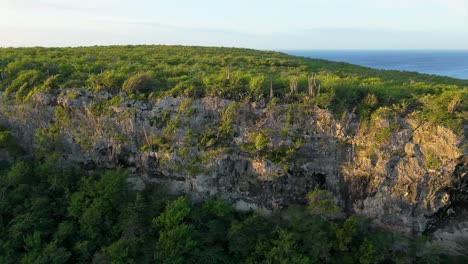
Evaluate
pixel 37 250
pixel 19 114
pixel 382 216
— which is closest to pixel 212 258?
pixel 37 250

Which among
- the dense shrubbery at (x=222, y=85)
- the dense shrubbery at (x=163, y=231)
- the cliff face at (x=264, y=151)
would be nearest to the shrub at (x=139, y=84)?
the dense shrubbery at (x=222, y=85)

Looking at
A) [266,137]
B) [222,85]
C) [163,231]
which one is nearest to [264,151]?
[266,137]

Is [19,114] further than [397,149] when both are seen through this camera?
Yes

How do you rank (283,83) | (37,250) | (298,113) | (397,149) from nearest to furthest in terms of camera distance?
1. (37,250)
2. (397,149)
3. (298,113)
4. (283,83)

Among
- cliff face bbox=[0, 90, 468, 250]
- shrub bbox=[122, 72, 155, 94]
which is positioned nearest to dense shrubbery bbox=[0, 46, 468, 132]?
shrub bbox=[122, 72, 155, 94]

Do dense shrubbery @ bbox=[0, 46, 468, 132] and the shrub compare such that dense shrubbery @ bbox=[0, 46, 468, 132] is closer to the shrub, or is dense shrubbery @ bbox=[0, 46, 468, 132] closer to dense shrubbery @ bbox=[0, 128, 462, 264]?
the shrub

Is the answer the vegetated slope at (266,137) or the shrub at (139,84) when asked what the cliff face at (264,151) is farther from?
the shrub at (139,84)

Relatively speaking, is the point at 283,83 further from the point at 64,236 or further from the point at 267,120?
the point at 64,236
